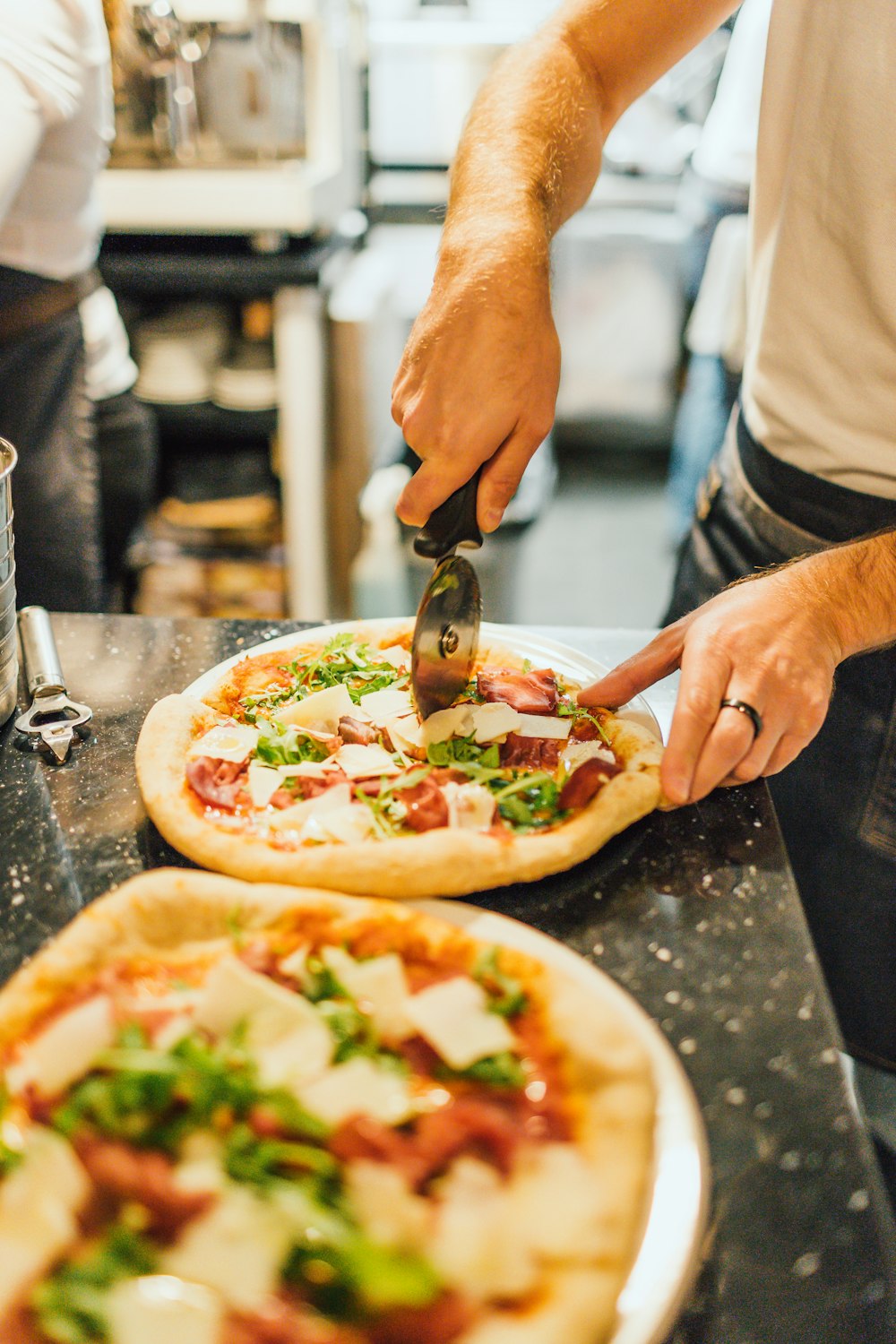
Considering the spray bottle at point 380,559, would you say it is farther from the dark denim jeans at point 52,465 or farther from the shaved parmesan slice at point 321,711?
the shaved parmesan slice at point 321,711

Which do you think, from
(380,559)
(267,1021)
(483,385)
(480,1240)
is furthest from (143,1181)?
(380,559)

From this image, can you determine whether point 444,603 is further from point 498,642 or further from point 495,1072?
point 495,1072

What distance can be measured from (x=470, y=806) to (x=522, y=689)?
0.24 m

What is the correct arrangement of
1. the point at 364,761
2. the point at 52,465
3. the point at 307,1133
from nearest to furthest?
the point at 307,1133, the point at 364,761, the point at 52,465

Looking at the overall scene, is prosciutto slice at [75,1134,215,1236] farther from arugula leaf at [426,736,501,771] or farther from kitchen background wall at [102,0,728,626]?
kitchen background wall at [102,0,728,626]

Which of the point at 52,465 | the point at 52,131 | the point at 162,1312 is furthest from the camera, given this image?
the point at 52,465

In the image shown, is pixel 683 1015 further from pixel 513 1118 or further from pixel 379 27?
pixel 379 27

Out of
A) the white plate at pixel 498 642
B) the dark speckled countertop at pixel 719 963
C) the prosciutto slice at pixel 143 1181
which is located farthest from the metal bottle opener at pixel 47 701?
the prosciutto slice at pixel 143 1181

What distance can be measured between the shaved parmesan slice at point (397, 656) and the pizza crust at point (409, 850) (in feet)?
1.15

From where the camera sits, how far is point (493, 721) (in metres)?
1.25

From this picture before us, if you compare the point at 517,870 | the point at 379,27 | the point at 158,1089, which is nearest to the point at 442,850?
the point at 517,870

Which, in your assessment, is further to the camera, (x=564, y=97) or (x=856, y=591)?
(x=564, y=97)

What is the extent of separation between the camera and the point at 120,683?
55.7 inches

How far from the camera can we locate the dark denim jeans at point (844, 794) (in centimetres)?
140
